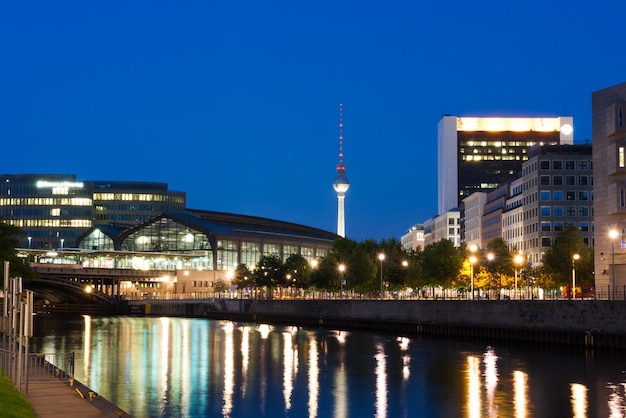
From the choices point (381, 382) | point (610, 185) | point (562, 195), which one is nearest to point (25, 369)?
point (381, 382)

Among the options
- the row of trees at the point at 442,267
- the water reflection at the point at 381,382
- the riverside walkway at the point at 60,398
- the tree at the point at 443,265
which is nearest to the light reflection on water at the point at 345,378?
the water reflection at the point at 381,382

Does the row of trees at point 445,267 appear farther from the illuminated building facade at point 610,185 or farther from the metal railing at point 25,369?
the metal railing at point 25,369

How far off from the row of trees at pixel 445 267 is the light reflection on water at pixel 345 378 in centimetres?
4141

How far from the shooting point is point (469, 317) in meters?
101

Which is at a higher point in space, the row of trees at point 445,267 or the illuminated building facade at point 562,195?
the illuminated building facade at point 562,195

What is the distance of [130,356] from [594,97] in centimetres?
6026

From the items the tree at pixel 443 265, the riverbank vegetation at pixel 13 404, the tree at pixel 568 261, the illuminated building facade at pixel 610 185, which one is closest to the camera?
the riverbank vegetation at pixel 13 404

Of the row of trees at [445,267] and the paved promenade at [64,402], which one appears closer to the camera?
the paved promenade at [64,402]

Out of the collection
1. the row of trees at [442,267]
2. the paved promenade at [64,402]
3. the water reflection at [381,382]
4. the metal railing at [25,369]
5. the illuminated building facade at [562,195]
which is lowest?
the water reflection at [381,382]

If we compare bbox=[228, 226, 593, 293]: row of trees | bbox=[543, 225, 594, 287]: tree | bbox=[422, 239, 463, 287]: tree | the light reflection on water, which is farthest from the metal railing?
bbox=[422, 239, 463, 287]: tree

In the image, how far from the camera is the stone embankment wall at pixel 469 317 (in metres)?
80.9

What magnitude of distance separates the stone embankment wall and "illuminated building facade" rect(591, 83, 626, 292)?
13881 mm

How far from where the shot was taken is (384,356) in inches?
3255

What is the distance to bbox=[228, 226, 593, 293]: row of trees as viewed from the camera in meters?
134
